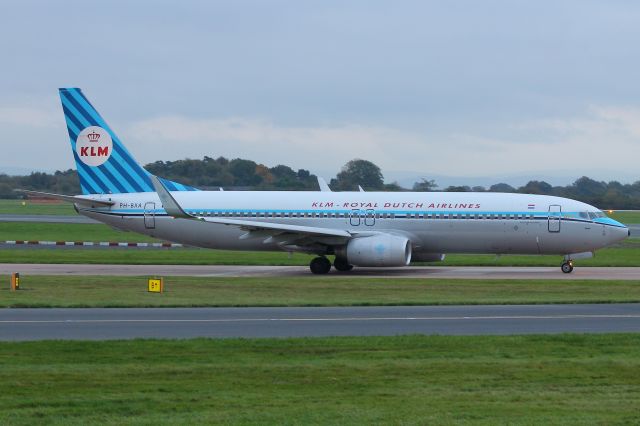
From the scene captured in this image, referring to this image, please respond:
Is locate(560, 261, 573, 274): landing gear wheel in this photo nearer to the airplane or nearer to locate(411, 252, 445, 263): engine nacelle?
the airplane

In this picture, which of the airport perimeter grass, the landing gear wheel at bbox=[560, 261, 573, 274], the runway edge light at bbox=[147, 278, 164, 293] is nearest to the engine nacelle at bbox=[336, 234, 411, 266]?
the landing gear wheel at bbox=[560, 261, 573, 274]

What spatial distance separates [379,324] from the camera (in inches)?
851

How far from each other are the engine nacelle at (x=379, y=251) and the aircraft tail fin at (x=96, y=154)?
9.04 metres

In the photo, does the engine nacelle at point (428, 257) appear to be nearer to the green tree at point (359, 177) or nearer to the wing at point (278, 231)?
the wing at point (278, 231)

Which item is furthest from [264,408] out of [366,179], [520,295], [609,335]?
[366,179]

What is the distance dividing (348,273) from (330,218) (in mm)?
2157

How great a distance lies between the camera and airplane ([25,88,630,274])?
3766 cm

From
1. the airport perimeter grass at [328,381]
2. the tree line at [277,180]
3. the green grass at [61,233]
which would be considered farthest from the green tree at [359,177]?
the airport perimeter grass at [328,381]

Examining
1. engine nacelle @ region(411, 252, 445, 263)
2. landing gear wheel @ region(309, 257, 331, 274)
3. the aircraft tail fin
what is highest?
the aircraft tail fin

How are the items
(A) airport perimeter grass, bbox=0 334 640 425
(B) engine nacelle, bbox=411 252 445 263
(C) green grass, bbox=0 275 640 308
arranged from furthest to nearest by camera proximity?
(B) engine nacelle, bbox=411 252 445 263 < (C) green grass, bbox=0 275 640 308 < (A) airport perimeter grass, bbox=0 334 640 425

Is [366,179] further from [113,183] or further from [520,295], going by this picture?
[520,295]

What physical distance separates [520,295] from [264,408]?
55.7 ft

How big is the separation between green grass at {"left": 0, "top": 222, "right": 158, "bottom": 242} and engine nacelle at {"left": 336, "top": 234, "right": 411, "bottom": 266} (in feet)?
79.2

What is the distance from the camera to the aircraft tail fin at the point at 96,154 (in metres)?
41.3
